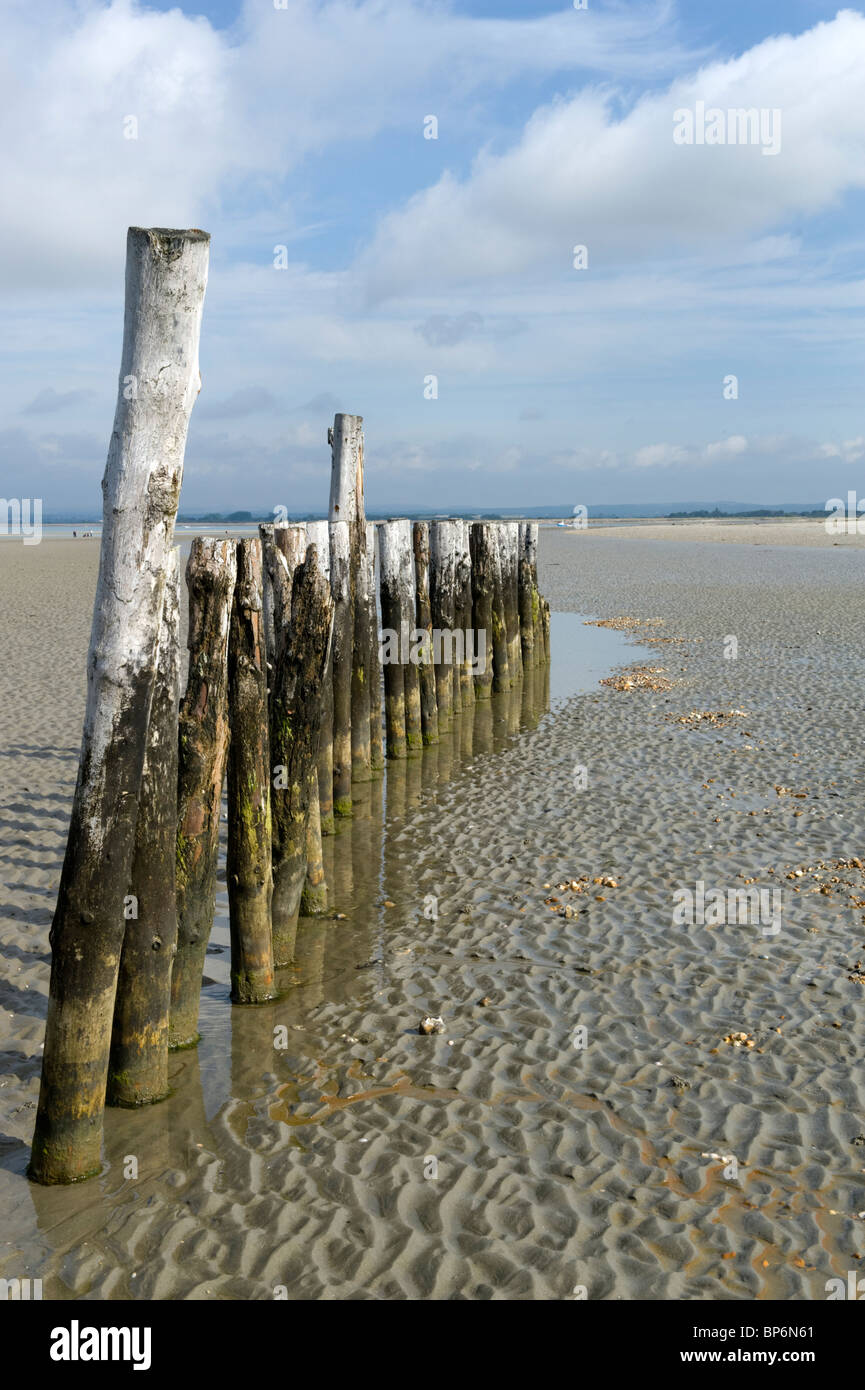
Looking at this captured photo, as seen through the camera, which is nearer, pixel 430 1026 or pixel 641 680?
pixel 430 1026

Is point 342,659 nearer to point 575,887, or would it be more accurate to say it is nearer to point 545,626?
point 575,887

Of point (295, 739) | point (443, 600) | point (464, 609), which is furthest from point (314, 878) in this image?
point (464, 609)

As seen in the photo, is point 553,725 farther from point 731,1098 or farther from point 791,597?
point 791,597

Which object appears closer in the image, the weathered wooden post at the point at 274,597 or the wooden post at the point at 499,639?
the weathered wooden post at the point at 274,597

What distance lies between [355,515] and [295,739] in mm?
4126

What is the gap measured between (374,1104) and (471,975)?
1546mm

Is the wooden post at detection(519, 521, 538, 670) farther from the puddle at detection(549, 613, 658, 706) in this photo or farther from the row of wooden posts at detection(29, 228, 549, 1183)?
the row of wooden posts at detection(29, 228, 549, 1183)

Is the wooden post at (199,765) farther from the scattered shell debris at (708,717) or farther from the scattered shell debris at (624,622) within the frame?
the scattered shell debris at (624,622)

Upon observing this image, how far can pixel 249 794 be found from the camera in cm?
609

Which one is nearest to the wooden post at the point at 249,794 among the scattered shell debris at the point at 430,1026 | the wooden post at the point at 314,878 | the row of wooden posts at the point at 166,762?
the row of wooden posts at the point at 166,762

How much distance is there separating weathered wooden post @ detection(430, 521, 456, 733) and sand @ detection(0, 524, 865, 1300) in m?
2.41

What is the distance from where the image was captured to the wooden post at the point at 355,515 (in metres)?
10.2

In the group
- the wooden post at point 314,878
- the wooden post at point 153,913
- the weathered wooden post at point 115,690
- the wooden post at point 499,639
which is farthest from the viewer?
the wooden post at point 499,639

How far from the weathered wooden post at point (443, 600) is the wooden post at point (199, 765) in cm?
768
